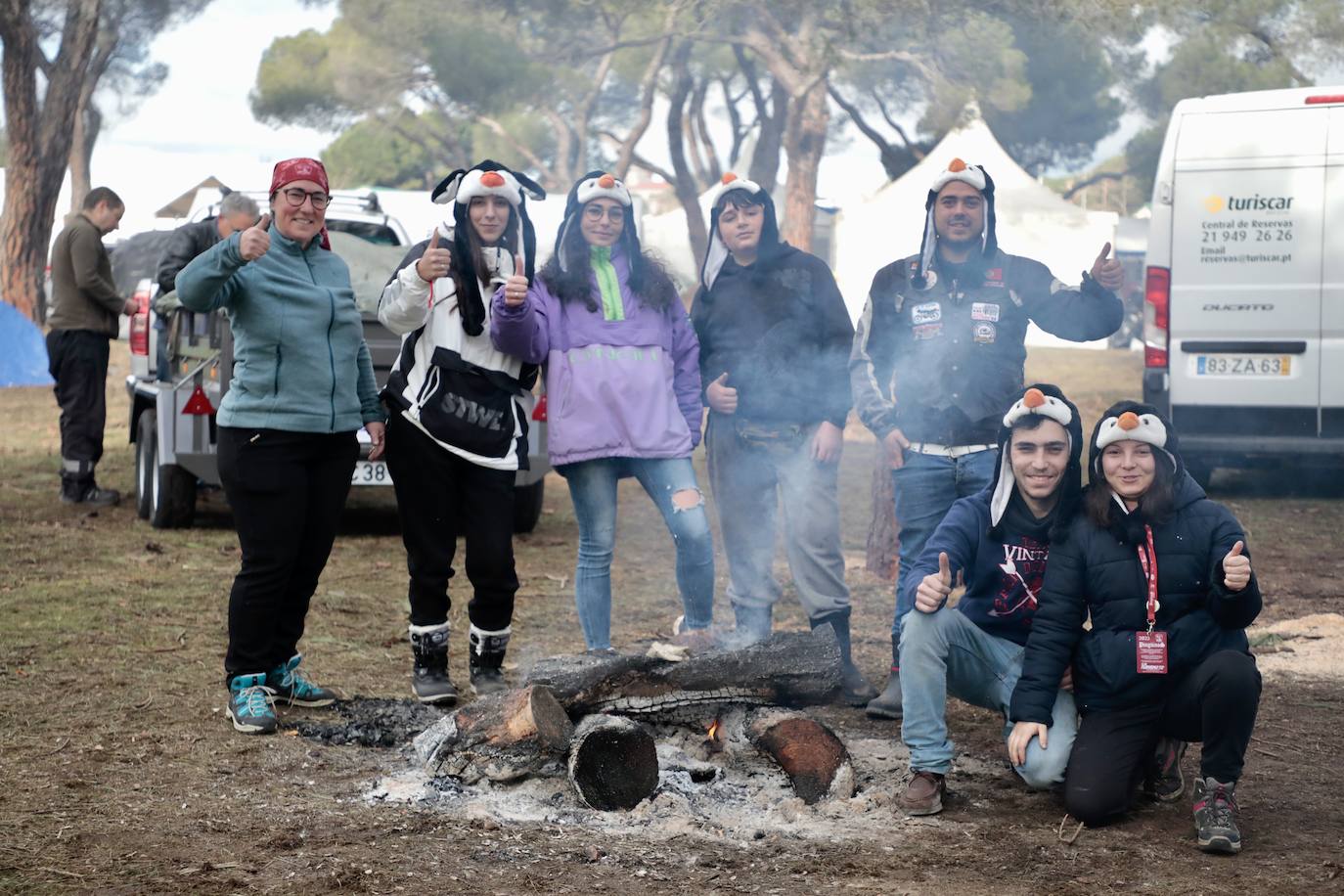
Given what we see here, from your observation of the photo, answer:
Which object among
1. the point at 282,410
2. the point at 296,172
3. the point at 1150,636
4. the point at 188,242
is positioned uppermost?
the point at 188,242

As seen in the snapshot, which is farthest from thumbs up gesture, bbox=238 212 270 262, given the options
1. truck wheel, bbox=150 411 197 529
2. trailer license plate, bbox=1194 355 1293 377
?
trailer license plate, bbox=1194 355 1293 377

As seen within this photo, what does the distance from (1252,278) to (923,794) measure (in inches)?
278

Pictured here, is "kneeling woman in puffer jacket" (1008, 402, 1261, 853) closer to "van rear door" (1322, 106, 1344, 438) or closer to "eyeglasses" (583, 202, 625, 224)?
"eyeglasses" (583, 202, 625, 224)

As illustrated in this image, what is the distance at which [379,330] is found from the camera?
875 cm

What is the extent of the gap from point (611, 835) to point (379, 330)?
203 inches

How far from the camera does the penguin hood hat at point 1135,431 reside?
4309mm

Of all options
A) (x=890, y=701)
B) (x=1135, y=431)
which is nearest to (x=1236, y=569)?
(x=1135, y=431)

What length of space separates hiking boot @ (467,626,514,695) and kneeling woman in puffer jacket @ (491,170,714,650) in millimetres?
335

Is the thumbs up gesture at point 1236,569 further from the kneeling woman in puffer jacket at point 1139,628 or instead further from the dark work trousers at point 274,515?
the dark work trousers at point 274,515

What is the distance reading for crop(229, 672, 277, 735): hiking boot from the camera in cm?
510

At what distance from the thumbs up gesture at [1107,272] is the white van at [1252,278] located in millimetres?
5493

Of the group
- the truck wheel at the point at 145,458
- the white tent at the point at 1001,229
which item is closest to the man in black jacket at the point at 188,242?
the truck wheel at the point at 145,458

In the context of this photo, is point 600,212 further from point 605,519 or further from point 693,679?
point 693,679

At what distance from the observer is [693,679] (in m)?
4.81
